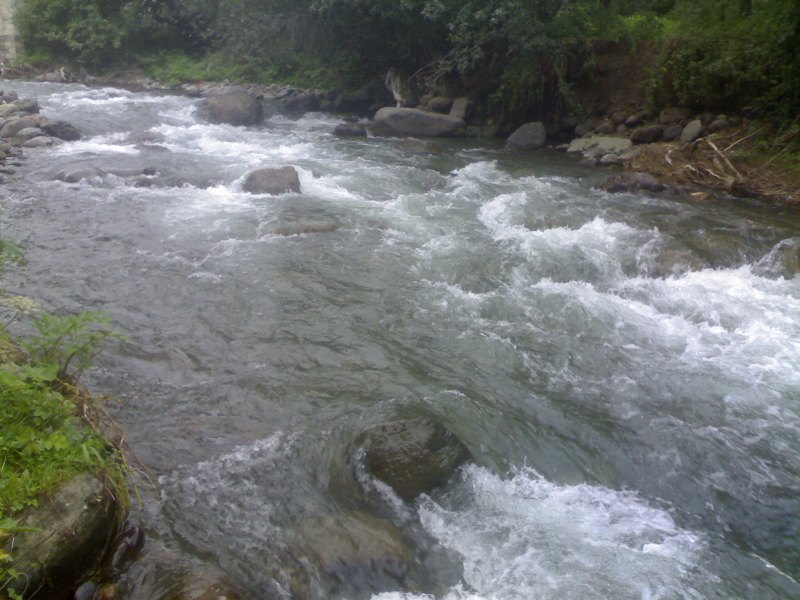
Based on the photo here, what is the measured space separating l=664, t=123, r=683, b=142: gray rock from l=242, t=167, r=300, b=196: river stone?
798 cm

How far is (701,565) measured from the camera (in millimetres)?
4582

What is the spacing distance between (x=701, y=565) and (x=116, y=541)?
3832mm

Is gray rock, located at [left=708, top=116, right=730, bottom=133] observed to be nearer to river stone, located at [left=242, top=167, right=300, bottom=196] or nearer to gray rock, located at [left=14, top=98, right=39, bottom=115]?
river stone, located at [left=242, top=167, right=300, bottom=196]

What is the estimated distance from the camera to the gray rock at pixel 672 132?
1425 centimetres

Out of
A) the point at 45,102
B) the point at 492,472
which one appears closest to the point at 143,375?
the point at 492,472

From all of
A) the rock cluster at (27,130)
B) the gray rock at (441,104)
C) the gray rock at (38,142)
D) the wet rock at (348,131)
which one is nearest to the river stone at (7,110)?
the rock cluster at (27,130)

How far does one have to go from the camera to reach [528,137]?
16.3 metres

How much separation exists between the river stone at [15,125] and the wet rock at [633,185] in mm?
12406

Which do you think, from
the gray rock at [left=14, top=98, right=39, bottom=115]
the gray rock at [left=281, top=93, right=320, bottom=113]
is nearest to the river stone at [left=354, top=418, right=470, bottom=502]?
the gray rock at [left=14, top=98, right=39, bottom=115]

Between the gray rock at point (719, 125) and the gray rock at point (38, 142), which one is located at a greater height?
the gray rock at point (719, 125)

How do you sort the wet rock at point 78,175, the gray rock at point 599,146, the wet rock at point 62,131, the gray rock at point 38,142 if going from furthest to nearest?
the wet rock at point 62,131
the gray rock at point 599,146
the gray rock at point 38,142
the wet rock at point 78,175

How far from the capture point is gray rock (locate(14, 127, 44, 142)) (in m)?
14.5

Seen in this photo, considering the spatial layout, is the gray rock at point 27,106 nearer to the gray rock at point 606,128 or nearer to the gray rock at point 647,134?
the gray rock at point 606,128

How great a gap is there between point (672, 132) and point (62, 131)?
1334 centimetres
